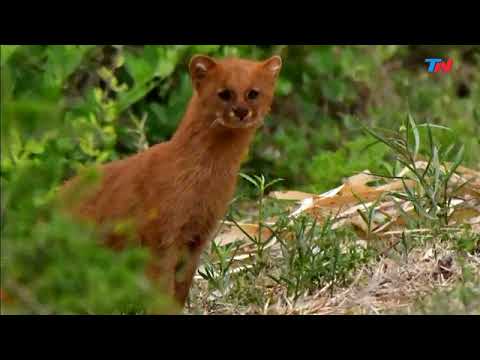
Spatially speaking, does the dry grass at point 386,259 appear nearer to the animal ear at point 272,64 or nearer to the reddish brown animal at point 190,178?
the reddish brown animal at point 190,178

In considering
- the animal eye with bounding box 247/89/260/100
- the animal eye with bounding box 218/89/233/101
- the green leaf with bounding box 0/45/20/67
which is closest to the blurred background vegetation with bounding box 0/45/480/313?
the green leaf with bounding box 0/45/20/67

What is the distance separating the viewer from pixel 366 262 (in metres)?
5.16

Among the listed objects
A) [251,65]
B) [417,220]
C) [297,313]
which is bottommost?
[297,313]

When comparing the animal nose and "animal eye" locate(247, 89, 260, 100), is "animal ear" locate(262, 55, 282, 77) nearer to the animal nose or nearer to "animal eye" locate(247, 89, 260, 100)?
"animal eye" locate(247, 89, 260, 100)

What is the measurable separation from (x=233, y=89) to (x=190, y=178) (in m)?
0.49

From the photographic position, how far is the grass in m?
4.87

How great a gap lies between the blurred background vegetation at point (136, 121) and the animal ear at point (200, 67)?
72 cm

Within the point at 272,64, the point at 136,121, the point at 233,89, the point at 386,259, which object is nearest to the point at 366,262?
the point at 386,259

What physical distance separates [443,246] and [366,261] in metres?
0.37

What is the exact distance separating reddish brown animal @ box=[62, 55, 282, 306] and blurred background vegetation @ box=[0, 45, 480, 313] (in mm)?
407

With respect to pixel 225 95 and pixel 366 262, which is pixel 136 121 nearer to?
pixel 225 95

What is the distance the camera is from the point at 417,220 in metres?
5.35

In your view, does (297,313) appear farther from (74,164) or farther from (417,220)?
(74,164)

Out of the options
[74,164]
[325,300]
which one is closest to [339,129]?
[74,164]
